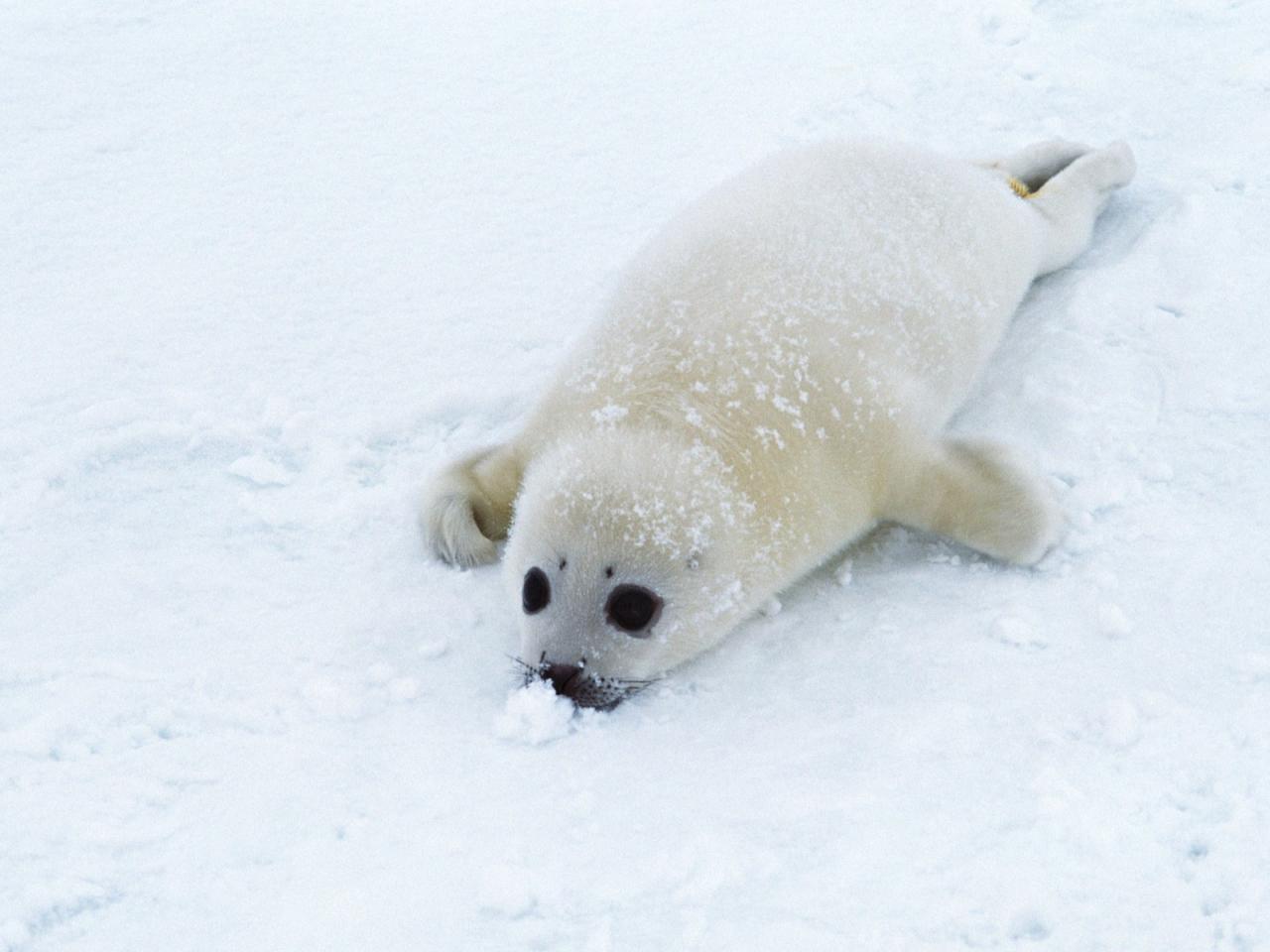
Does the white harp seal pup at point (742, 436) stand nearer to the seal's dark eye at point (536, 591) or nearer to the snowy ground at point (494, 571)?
the seal's dark eye at point (536, 591)

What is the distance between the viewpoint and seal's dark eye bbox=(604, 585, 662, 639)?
229 cm

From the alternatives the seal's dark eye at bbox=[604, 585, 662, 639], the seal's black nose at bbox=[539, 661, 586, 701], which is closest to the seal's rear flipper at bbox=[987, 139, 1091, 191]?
the seal's dark eye at bbox=[604, 585, 662, 639]

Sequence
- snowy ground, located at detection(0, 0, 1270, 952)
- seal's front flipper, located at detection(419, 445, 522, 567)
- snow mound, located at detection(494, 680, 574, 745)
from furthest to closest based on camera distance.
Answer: seal's front flipper, located at detection(419, 445, 522, 567), snow mound, located at detection(494, 680, 574, 745), snowy ground, located at detection(0, 0, 1270, 952)

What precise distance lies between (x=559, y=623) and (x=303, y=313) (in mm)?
1671

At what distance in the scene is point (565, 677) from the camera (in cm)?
226

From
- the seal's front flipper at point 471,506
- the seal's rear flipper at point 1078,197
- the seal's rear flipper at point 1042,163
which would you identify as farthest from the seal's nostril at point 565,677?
the seal's rear flipper at point 1042,163

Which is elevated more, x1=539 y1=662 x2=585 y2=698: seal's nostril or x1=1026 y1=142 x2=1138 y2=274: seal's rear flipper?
x1=1026 y1=142 x2=1138 y2=274: seal's rear flipper

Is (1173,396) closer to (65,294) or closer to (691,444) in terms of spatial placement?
(691,444)

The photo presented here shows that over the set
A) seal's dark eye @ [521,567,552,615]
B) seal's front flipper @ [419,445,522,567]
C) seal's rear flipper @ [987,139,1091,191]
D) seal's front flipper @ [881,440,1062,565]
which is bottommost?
seal's front flipper @ [419,445,522,567]

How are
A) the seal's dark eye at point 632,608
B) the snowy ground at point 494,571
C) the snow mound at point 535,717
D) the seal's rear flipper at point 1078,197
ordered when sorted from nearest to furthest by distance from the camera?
1. the snowy ground at point 494,571
2. the snow mound at point 535,717
3. the seal's dark eye at point 632,608
4. the seal's rear flipper at point 1078,197

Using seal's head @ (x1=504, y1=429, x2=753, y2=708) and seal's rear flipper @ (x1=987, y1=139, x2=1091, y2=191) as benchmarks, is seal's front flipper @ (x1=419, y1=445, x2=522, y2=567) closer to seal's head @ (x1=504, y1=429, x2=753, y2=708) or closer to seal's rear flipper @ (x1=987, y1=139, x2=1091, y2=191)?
seal's head @ (x1=504, y1=429, x2=753, y2=708)

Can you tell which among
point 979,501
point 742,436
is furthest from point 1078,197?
point 742,436

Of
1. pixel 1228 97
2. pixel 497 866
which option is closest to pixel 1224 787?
pixel 497 866

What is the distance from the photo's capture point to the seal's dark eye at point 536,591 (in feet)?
A: 7.63
